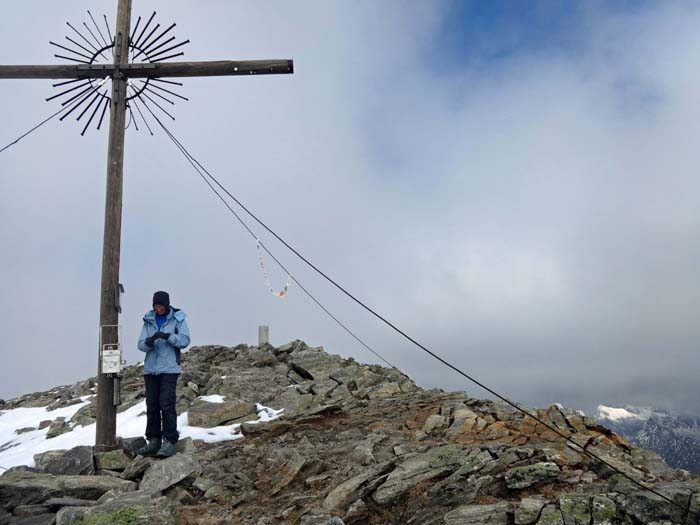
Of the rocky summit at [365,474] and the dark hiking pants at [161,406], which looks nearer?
the rocky summit at [365,474]

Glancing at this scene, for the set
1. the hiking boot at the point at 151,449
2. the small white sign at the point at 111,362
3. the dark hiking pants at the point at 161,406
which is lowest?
the hiking boot at the point at 151,449

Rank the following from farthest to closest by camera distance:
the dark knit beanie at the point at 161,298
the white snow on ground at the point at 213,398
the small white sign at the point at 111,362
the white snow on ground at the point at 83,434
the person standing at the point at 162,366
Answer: the white snow on ground at the point at 213,398, the white snow on ground at the point at 83,434, the dark knit beanie at the point at 161,298, the small white sign at the point at 111,362, the person standing at the point at 162,366

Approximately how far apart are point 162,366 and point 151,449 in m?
1.62

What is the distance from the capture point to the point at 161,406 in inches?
429

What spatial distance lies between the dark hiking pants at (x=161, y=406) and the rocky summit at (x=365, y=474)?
53 centimetres

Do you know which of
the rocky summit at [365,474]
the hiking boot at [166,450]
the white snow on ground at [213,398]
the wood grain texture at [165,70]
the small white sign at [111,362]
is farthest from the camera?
the white snow on ground at [213,398]

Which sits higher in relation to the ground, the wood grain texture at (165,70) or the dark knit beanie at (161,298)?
the wood grain texture at (165,70)

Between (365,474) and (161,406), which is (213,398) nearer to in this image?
(161,406)

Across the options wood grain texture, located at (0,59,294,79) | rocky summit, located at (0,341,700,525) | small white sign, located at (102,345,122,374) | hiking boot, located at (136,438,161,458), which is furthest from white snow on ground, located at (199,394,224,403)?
wood grain texture, located at (0,59,294,79)

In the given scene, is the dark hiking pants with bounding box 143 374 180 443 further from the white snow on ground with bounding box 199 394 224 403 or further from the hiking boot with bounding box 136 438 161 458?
the white snow on ground with bounding box 199 394 224 403

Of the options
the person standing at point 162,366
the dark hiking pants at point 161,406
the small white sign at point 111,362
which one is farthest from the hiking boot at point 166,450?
the small white sign at point 111,362

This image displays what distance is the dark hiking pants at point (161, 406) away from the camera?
1080 cm

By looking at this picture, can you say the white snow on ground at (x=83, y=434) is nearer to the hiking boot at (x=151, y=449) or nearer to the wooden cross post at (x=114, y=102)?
the hiking boot at (x=151, y=449)

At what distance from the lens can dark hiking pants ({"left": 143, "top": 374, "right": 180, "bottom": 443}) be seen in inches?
425
